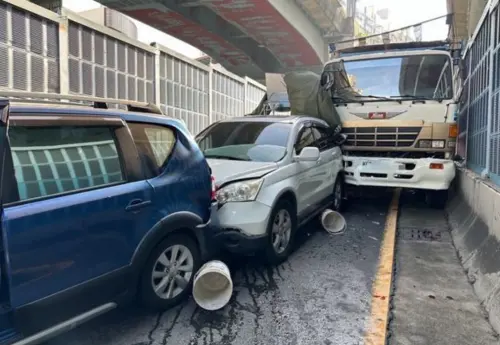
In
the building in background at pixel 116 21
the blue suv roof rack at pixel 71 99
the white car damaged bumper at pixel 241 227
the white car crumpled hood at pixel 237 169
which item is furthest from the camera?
the building in background at pixel 116 21

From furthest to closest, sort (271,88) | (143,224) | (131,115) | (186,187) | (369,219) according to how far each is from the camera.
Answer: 1. (271,88)
2. (369,219)
3. (186,187)
4. (131,115)
5. (143,224)

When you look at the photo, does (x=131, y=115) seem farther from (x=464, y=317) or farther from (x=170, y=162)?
(x=464, y=317)

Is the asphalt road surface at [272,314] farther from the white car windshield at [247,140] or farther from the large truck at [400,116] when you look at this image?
the large truck at [400,116]

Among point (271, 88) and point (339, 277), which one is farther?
point (271, 88)

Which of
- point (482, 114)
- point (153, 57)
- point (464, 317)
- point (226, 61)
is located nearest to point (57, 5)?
point (153, 57)

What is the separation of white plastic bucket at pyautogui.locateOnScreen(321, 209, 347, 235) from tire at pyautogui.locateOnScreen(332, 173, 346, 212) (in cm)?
66

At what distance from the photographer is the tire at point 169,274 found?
3360 millimetres

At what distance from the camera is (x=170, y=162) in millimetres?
3615

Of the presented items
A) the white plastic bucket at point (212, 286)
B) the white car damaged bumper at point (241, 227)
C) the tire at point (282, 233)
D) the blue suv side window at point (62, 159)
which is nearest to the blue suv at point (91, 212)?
the blue suv side window at point (62, 159)

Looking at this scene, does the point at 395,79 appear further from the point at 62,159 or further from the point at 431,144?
the point at 62,159

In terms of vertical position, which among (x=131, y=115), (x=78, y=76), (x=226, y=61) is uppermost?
(x=226, y=61)

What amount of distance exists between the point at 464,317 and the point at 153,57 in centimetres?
1071

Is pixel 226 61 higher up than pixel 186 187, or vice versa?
pixel 226 61

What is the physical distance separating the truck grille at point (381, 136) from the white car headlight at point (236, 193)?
4066mm
